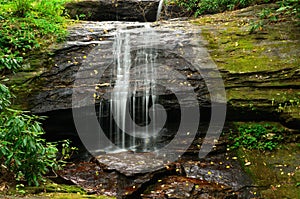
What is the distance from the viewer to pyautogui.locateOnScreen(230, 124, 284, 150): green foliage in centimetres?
620

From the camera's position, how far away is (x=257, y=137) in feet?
20.8

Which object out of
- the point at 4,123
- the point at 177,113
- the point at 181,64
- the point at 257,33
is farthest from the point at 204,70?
the point at 4,123

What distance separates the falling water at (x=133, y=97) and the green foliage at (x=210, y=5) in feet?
10.4

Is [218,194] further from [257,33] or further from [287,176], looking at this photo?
[257,33]

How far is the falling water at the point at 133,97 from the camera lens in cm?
664

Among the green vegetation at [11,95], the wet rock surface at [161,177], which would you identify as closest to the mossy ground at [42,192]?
the green vegetation at [11,95]

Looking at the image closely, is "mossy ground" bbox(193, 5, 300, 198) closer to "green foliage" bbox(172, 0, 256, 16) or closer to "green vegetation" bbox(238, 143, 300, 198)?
"green vegetation" bbox(238, 143, 300, 198)

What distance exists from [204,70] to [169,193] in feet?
9.45

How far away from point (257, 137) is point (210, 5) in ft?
16.5

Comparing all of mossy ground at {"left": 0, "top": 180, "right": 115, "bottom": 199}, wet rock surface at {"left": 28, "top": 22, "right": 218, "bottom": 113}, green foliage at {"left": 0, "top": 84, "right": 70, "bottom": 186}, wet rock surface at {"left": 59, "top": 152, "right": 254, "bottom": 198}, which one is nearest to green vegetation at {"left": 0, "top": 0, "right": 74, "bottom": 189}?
green foliage at {"left": 0, "top": 84, "right": 70, "bottom": 186}

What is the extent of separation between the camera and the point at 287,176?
545cm

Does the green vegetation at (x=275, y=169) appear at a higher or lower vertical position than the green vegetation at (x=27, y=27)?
lower

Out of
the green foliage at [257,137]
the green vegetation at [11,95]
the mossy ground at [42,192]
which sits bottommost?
the mossy ground at [42,192]

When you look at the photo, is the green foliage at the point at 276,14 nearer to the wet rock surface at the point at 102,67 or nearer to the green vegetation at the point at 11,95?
the wet rock surface at the point at 102,67
